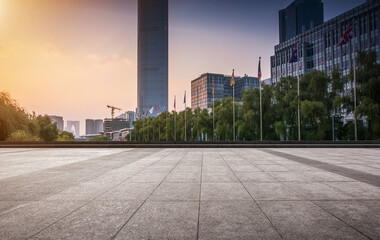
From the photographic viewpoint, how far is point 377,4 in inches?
3073

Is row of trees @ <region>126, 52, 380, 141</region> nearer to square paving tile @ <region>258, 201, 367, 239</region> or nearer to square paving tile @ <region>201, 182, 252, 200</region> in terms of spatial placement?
square paving tile @ <region>201, 182, 252, 200</region>

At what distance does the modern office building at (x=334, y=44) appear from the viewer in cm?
7912

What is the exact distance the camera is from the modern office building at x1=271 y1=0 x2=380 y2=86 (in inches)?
3115

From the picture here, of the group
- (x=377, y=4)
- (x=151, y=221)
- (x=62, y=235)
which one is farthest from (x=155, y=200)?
(x=377, y=4)

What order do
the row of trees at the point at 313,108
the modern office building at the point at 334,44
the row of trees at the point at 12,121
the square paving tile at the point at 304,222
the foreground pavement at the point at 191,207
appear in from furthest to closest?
the modern office building at the point at 334,44 → the row of trees at the point at 12,121 → the row of trees at the point at 313,108 → the foreground pavement at the point at 191,207 → the square paving tile at the point at 304,222

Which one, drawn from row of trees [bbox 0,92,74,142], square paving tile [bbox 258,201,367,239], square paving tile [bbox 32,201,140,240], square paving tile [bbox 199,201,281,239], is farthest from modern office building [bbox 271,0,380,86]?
square paving tile [bbox 32,201,140,240]

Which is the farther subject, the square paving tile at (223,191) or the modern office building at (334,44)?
the modern office building at (334,44)

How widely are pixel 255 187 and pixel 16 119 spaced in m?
41.4

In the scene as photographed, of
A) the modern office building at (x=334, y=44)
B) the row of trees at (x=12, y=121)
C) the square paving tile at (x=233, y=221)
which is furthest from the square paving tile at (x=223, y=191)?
the modern office building at (x=334, y=44)

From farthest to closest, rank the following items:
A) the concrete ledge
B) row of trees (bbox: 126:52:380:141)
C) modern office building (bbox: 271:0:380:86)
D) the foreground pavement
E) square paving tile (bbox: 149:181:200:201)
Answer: modern office building (bbox: 271:0:380:86) → row of trees (bbox: 126:52:380:141) → the concrete ledge → square paving tile (bbox: 149:181:200:201) → the foreground pavement

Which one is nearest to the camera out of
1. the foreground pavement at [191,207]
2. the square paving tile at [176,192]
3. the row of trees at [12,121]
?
the foreground pavement at [191,207]

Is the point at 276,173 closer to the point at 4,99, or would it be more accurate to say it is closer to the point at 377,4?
the point at 4,99

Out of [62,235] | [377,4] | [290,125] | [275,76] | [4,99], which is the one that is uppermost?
[377,4]

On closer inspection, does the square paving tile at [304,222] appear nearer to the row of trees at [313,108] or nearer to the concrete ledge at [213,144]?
the concrete ledge at [213,144]
